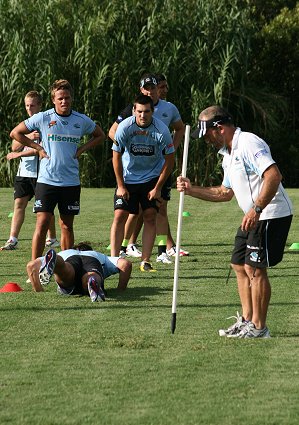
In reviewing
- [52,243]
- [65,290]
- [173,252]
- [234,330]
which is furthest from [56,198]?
[234,330]

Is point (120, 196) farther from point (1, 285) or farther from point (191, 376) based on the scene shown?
point (191, 376)

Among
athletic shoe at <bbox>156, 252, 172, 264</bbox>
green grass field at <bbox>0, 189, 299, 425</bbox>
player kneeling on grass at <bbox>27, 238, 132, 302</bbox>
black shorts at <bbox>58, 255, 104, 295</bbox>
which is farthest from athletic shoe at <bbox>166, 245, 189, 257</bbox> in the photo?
black shorts at <bbox>58, 255, 104, 295</bbox>

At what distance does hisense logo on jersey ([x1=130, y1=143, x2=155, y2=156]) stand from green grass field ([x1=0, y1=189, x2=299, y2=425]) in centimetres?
126

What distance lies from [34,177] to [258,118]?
1503cm

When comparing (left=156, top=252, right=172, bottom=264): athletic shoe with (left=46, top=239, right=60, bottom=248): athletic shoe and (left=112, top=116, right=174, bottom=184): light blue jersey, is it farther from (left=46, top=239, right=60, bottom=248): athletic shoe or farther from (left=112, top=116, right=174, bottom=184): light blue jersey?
(left=46, top=239, right=60, bottom=248): athletic shoe

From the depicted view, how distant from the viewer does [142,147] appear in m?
12.4

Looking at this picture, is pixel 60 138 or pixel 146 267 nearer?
pixel 60 138

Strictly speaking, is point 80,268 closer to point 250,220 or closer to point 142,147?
point 142,147

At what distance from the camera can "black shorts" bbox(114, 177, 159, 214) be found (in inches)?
492

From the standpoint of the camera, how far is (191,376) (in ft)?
24.3

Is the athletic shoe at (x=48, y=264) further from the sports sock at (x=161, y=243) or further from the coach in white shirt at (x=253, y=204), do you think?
the sports sock at (x=161, y=243)

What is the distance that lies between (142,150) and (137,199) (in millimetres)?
549

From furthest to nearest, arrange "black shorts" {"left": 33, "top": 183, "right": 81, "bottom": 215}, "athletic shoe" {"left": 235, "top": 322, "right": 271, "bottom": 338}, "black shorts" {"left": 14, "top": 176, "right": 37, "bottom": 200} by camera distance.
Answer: "black shorts" {"left": 14, "top": 176, "right": 37, "bottom": 200} → "black shorts" {"left": 33, "top": 183, "right": 81, "bottom": 215} → "athletic shoe" {"left": 235, "top": 322, "right": 271, "bottom": 338}

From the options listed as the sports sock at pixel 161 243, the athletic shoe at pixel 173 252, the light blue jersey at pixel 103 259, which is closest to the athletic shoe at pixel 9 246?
the athletic shoe at pixel 173 252
